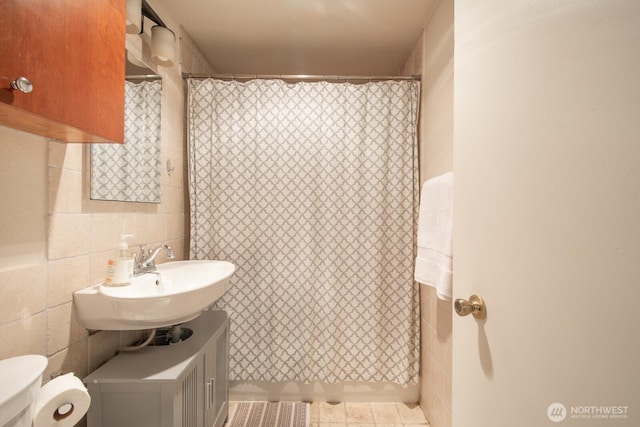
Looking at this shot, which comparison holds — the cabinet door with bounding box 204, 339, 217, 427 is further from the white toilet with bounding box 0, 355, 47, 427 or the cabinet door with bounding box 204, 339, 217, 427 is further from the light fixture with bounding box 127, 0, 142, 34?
the light fixture with bounding box 127, 0, 142, 34

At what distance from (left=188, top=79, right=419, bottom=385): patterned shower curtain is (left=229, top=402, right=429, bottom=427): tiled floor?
7.4 inches

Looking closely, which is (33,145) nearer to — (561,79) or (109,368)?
(109,368)

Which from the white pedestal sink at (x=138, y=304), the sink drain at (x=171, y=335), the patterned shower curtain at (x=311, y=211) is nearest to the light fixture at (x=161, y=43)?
the patterned shower curtain at (x=311, y=211)

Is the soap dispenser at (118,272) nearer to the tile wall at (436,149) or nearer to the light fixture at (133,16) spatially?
the light fixture at (133,16)

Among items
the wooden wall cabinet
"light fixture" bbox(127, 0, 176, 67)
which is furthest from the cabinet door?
A: "light fixture" bbox(127, 0, 176, 67)

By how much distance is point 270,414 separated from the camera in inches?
75.7

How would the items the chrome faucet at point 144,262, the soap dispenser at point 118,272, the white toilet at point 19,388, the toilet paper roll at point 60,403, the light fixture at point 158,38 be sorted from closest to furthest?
the white toilet at point 19,388 → the toilet paper roll at point 60,403 → the soap dispenser at point 118,272 → the chrome faucet at point 144,262 → the light fixture at point 158,38

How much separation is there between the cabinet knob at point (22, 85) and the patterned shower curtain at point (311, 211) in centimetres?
132

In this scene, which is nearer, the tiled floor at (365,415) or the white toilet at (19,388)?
the white toilet at (19,388)

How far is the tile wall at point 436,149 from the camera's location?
159 centimetres

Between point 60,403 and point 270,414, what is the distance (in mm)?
Result: 1328

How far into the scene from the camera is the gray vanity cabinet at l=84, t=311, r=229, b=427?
44.6 inches

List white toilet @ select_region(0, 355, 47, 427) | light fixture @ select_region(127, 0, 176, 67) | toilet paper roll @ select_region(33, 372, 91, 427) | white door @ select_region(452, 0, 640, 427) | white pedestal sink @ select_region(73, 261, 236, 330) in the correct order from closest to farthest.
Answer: white door @ select_region(452, 0, 640, 427) → white toilet @ select_region(0, 355, 47, 427) → toilet paper roll @ select_region(33, 372, 91, 427) → white pedestal sink @ select_region(73, 261, 236, 330) → light fixture @ select_region(127, 0, 176, 67)

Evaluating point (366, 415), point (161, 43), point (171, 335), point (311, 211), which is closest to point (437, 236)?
point (311, 211)
